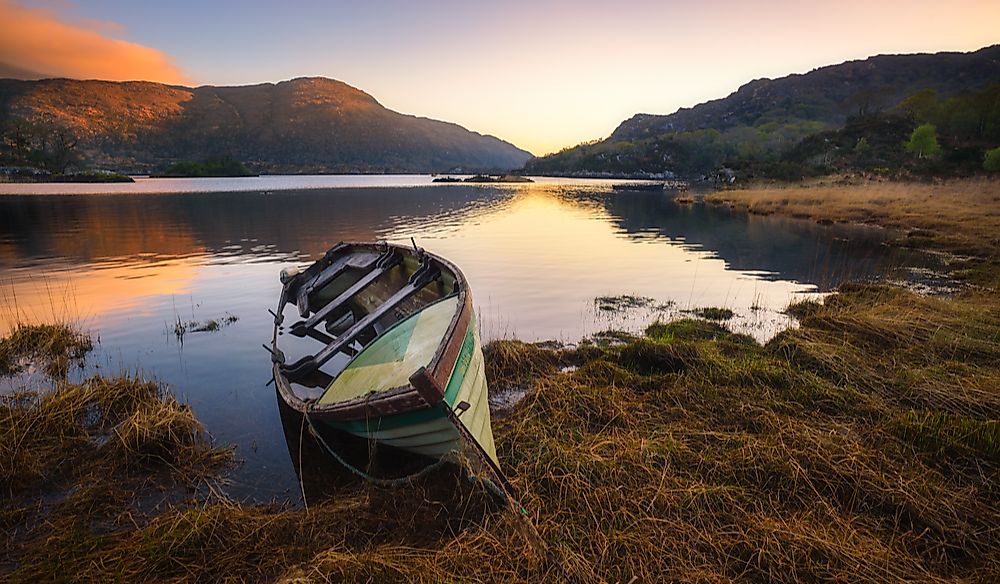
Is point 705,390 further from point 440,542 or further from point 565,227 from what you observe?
point 565,227

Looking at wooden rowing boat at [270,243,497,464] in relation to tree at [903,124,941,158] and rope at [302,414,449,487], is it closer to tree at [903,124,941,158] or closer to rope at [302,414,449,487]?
rope at [302,414,449,487]

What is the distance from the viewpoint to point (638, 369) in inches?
382

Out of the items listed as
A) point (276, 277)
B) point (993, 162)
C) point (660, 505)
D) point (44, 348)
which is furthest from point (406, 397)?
point (993, 162)

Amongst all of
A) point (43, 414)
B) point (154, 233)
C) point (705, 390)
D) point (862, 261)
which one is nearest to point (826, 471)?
point (705, 390)

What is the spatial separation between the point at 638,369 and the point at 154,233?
3629cm

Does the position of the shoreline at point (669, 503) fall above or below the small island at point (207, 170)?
below

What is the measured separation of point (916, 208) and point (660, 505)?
4061cm

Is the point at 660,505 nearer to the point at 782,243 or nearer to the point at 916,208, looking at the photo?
the point at 782,243

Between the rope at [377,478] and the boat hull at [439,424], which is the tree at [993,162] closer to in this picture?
the boat hull at [439,424]

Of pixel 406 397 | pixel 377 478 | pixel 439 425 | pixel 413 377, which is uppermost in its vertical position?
pixel 413 377

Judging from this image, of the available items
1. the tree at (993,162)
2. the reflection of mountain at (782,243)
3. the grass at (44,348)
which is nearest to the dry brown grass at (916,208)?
the reflection of mountain at (782,243)

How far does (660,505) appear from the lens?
527cm

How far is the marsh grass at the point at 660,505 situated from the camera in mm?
4445

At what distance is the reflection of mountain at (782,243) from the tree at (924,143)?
161 feet
